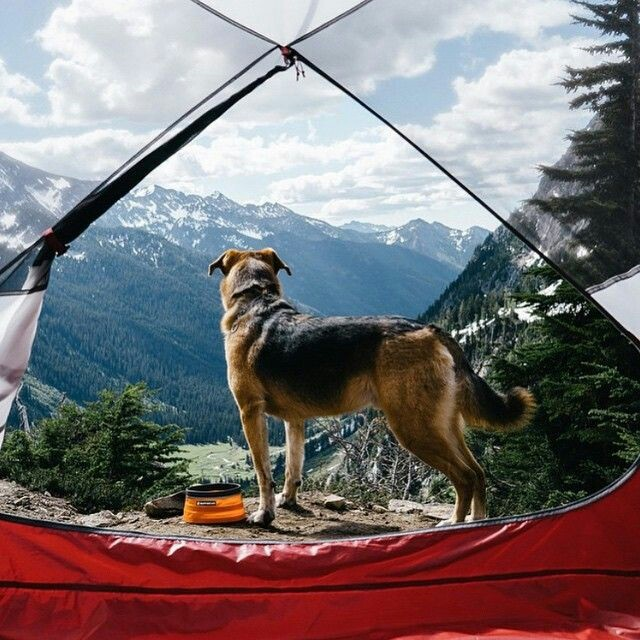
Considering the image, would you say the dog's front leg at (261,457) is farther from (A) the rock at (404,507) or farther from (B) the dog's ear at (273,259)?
(A) the rock at (404,507)

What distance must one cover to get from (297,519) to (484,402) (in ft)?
5.79

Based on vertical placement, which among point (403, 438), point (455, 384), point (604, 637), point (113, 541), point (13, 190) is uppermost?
point (13, 190)

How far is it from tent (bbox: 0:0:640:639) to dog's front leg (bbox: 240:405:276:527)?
5.14ft

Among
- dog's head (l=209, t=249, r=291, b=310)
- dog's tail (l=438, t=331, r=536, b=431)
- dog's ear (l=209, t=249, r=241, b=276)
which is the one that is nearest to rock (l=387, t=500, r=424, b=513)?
dog's tail (l=438, t=331, r=536, b=431)

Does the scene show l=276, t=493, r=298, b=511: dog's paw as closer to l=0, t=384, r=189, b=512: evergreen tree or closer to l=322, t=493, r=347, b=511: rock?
l=322, t=493, r=347, b=511: rock

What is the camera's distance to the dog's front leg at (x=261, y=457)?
18.6 feet

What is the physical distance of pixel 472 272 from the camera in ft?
236

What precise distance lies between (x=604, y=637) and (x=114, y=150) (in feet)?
11.4

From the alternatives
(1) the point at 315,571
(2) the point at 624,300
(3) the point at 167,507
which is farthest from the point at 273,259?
(2) the point at 624,300

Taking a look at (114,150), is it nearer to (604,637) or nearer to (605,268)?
(605,268)

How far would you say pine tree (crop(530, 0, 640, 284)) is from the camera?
372 centimetres

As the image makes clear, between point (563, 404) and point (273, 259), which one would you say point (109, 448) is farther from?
point (563, 404)

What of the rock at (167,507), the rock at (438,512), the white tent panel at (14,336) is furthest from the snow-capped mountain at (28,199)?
the rock at (438,512)

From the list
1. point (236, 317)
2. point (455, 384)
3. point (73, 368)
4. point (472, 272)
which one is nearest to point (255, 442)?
point (236, 317)
